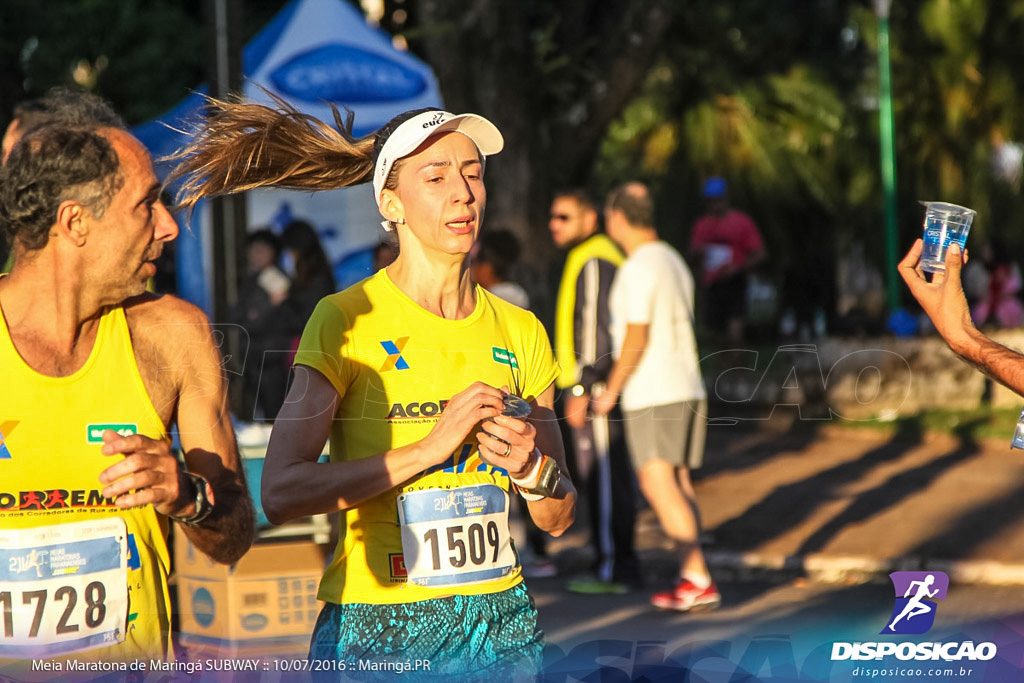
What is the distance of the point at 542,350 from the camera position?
3.57 m

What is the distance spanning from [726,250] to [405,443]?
1047 centimetres

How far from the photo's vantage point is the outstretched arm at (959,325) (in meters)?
3.39

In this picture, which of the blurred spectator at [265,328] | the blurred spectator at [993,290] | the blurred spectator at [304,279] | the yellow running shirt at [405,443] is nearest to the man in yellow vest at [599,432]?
the blurred spectator at [304,279]

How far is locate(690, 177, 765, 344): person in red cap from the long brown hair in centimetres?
988

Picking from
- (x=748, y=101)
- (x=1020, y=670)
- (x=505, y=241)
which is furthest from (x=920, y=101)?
(x=1020, y=670)

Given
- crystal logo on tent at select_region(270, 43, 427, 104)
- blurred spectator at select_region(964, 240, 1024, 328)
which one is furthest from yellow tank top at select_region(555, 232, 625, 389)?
blurred spectator at select_region(964, 240, 1024, 328)

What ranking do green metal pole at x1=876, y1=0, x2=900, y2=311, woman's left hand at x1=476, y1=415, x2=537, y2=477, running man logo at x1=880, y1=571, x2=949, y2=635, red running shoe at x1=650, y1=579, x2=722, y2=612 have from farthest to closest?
green metal pole at x1=876, y1=0, x2=900, y2=311 → red running shoe at x1=650, y1=579, x2=722, y2=612 → running man logo at x1=880, y1=571, x2=949, y2=635 → woman's left hand at x1=476, y1=415, x2=537, y2=477

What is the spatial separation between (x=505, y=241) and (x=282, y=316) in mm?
1438

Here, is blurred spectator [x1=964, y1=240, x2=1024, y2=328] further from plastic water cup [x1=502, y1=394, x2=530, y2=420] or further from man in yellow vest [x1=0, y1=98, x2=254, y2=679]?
man in yellow vest [x1=0, y1=98, x2=254, y2=679]

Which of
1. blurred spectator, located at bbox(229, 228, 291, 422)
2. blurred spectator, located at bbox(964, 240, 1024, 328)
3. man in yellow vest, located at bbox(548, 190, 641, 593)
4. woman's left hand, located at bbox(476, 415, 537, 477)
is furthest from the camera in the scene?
blurred spectator, located at bbox(964, 240, 1024, 328)

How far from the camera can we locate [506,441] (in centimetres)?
300

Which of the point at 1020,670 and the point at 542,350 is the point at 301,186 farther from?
the point at 1020,670

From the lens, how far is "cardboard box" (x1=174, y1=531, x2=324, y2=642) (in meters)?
5.77

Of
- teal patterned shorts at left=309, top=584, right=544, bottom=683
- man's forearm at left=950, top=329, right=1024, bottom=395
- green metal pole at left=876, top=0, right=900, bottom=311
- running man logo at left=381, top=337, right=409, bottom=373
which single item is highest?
green metal pole at left=876, top=0, right=900, bottom=311
